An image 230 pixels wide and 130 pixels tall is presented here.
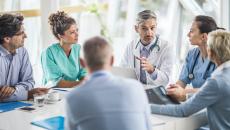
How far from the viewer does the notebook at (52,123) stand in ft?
5.93

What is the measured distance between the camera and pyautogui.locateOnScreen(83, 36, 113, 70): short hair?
54.0 inches

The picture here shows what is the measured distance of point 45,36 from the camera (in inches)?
170

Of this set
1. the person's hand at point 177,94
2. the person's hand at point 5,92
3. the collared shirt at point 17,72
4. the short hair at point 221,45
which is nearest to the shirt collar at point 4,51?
the collared shirt at point 17,72

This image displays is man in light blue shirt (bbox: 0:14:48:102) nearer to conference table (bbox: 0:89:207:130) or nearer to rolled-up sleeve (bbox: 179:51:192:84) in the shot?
conference table (bbox: 0:89:207:130)

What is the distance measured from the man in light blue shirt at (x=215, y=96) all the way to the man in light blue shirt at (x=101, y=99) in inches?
25.8

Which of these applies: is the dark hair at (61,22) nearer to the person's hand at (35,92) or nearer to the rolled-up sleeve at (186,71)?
the person's hand at (35,92)

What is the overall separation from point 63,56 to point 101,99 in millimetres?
1949

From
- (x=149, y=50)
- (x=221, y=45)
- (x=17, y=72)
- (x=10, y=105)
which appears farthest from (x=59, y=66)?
(x=221, y=45)

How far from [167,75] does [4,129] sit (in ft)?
5.40

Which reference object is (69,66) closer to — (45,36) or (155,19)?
(155,19)

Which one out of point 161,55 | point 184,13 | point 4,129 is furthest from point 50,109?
point 184,13

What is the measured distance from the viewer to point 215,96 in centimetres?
194

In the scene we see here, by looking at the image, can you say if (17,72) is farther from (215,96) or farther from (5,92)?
(215,96)

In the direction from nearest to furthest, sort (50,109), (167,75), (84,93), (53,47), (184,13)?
1. (84,93)
2. (50,109)
3. (167,75)
4. (53,47)
5. (184,13)
